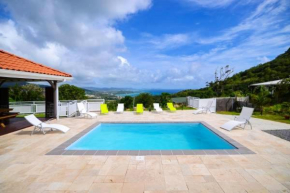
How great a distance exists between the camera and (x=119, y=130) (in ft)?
28.5

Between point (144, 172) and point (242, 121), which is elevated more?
point (242, 121)

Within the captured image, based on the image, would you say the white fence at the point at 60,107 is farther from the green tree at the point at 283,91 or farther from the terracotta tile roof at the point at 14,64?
the green tree at the point at 283,91

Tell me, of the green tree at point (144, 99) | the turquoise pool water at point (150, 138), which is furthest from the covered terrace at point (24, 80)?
the green tree at point (144, 99)

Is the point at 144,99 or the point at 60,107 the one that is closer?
the point at 60,107

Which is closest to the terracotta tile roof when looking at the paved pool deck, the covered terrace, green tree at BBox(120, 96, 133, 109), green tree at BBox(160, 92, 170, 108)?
the covered terrace

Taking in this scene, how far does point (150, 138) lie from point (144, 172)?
409 centimetres

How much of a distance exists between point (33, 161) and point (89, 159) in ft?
4.49

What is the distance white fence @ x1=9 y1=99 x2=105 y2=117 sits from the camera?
10.6m

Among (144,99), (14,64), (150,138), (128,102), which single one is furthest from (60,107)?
(144,99)

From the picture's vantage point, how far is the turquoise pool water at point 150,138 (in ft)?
20.8

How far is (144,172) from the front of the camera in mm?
3578

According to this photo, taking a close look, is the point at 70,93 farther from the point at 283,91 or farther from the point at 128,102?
the point at 283,91

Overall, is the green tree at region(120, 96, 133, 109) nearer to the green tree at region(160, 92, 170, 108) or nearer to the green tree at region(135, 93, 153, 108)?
the green tree at region(135, 93, 153, 108)

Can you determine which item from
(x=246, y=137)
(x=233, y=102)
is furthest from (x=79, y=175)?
(x=233, y=102)
